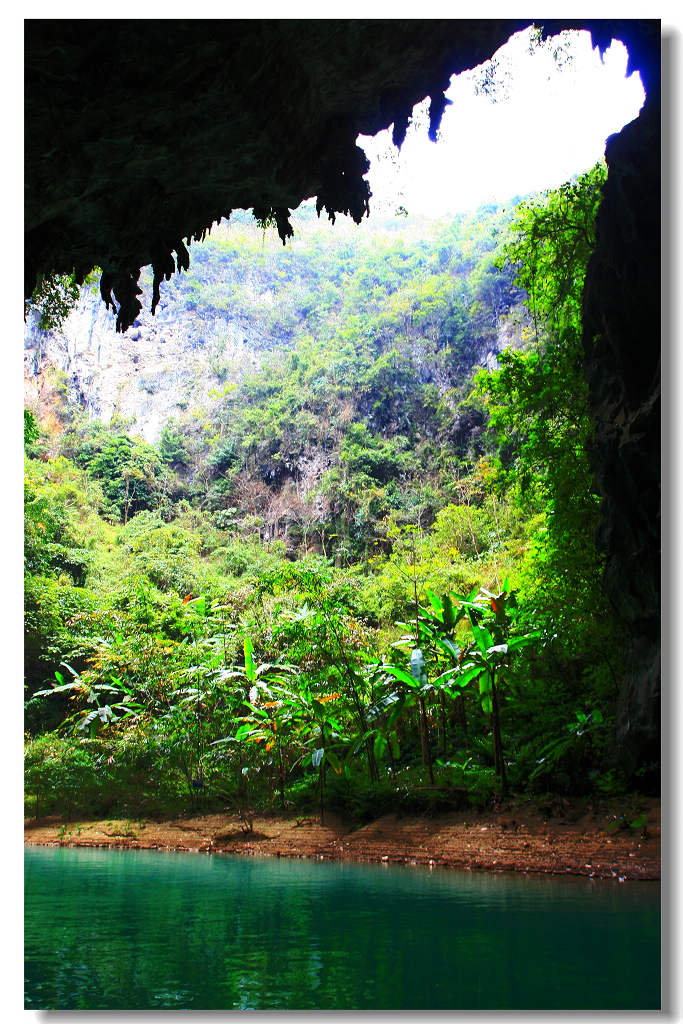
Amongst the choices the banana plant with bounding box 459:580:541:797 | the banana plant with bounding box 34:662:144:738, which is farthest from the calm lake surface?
Result: the banana plant with bounding box 34:662:144:738

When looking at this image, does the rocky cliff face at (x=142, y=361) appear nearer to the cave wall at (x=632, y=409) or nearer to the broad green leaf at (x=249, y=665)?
the broad green leaf at (x=249, y=665)

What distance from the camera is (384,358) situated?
21969mm

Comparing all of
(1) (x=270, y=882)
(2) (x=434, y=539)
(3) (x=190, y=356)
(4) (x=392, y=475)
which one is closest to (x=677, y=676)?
(1) (x=270, y=882)

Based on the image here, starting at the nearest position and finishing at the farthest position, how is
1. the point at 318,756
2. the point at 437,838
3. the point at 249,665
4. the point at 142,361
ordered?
1. the point at 437,838
2. the point at 318,756
3. the point at 249,665
4. the point at 142,361

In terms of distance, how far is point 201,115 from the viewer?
3.66m

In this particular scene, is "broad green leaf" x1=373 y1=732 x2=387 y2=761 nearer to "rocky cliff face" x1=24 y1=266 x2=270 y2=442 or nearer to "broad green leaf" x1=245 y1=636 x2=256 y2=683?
"broad green leaf" x1=245 y1=636 x2=256 y2=683

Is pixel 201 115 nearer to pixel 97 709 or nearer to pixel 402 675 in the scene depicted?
pixel 402 675

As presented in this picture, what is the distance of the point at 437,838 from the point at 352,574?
31.2 feet

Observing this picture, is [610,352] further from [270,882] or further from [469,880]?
[270,882]

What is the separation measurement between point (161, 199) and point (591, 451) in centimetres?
347

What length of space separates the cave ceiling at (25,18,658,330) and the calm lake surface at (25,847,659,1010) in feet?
11.2

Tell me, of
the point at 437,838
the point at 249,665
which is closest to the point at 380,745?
the point at 437,838

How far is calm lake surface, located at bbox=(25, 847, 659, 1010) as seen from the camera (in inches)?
97.3
